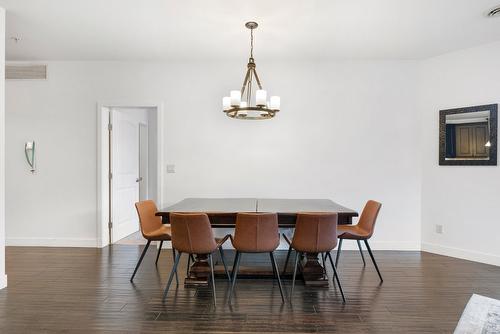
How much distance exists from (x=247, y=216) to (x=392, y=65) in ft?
10.6

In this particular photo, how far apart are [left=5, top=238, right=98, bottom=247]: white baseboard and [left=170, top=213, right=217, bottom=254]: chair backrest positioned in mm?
2457

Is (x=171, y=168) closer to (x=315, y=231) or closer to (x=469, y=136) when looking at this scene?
(x=315, y=231)

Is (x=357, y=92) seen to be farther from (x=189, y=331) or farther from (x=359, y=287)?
(x=189, y=331)

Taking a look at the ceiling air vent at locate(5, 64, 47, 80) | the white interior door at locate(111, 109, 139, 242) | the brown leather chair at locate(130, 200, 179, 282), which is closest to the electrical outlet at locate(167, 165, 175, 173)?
the white interior door at locate(111, 109, 139, 242)

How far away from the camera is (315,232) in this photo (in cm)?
260

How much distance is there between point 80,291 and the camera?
9.30 feet

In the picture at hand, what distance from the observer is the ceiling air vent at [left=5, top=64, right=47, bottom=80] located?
14.3ft

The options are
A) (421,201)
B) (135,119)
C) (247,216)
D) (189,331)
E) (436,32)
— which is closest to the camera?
(189,331)

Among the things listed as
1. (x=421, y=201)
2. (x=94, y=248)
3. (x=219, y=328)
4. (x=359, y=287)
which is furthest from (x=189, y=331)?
(x=421, y=201)

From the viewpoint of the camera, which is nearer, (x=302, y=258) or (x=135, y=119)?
(x=302, y=258)

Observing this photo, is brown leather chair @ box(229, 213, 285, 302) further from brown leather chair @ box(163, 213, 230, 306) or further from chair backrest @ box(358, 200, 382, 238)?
chair backrest @ box(358, 200, 382, 238)

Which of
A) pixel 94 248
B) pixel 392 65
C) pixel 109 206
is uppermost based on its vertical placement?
pixel 392 65

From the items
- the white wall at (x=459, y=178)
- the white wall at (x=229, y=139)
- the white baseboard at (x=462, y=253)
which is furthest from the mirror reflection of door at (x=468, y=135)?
the white baseboard at (x=462, y=253)

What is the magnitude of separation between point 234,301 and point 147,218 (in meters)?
1.28
